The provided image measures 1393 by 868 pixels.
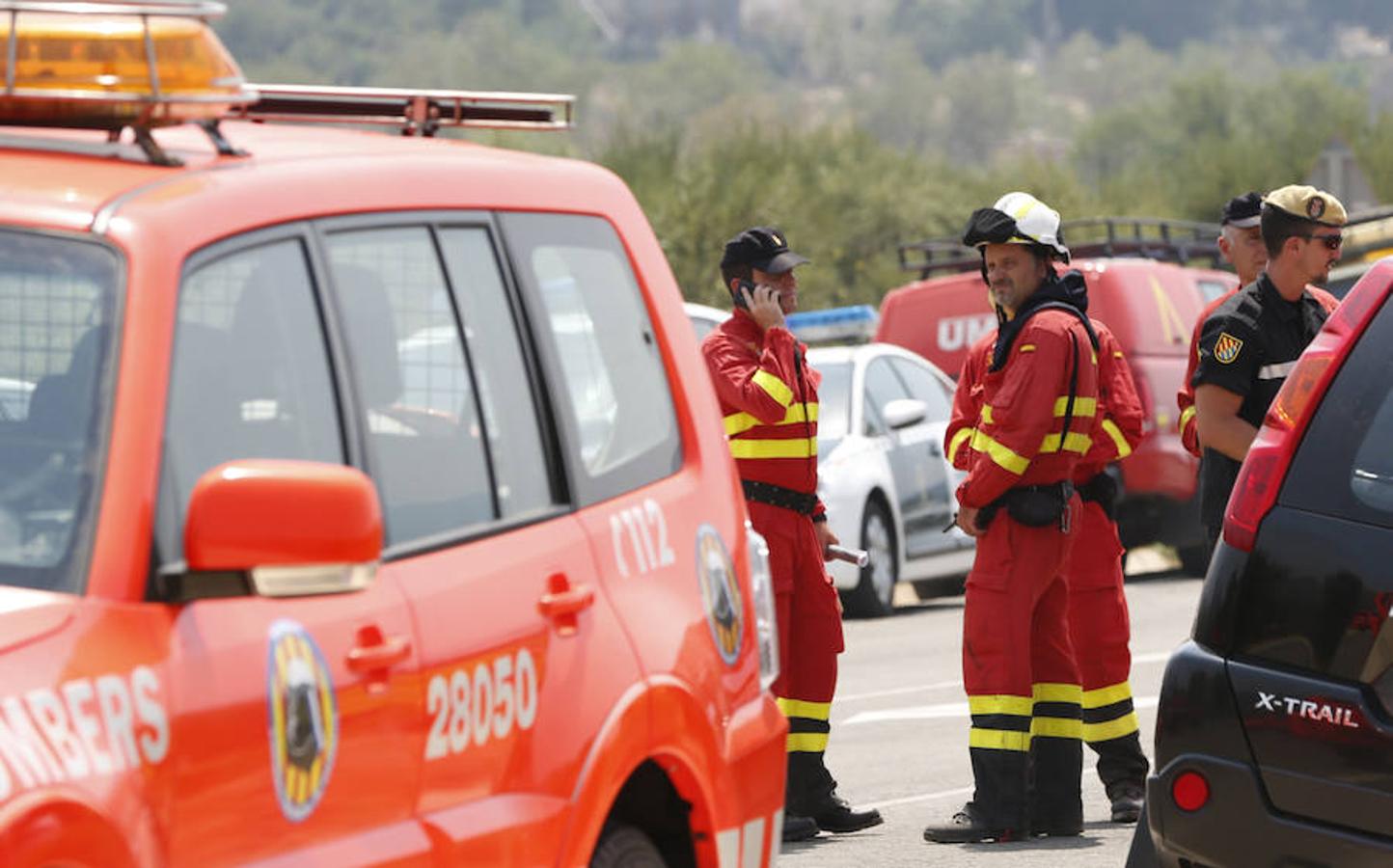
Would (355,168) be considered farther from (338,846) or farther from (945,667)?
(945,667)

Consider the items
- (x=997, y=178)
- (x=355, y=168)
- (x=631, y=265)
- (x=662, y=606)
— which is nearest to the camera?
(x=355, y=168)

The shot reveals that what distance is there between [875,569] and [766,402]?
28.5ft

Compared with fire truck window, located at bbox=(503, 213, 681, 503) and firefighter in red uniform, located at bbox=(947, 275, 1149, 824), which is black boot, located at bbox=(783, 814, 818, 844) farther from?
fire truck window, located at bbox=(503, 213, 681, 503)

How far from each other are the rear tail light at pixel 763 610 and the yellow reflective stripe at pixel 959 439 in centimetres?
309

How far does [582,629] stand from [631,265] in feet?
3.03

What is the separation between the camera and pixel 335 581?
12.5 feet

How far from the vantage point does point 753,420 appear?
862 centimetres

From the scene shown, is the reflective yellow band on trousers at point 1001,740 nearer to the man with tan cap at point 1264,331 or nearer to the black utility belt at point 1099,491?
the man with tan cap at point 1264,331

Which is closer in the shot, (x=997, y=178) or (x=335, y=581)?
(x=335, y=581)

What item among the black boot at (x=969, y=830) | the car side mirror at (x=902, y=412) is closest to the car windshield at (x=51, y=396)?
the black boot at (x=969, y=830)

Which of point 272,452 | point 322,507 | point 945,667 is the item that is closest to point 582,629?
point 272,452

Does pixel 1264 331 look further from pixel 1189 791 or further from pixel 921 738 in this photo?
pixel 921 738

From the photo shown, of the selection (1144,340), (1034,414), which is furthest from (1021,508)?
(1144,340)

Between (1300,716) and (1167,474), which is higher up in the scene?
(1300,716)
